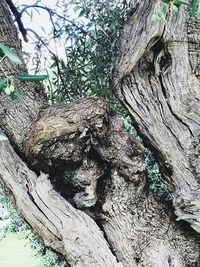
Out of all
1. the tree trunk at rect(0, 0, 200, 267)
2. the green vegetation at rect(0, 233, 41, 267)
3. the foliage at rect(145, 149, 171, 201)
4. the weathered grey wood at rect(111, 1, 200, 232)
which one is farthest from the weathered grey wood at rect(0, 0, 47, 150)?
the green vegetation at rect(0, 233, 41, 267)

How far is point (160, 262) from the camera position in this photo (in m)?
1.45

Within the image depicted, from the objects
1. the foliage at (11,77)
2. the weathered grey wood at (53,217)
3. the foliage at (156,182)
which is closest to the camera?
the foliage at (11,77)

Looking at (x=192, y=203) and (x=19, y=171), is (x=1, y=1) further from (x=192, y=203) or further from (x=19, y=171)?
(x=192, y=203)

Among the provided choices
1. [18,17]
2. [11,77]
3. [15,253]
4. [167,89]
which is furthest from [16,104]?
[15,253]

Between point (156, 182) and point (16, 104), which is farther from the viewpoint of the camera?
point (156, 182)

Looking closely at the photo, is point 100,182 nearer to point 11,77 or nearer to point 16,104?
point 16,104

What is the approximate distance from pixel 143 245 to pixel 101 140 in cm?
36

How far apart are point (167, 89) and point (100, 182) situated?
381 millimetres

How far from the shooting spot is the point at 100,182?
1.56m

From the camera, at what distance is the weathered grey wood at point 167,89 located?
57.2 inches

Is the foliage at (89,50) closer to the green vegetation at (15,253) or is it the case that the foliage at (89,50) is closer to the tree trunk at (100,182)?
the tree trunk at (100,182)

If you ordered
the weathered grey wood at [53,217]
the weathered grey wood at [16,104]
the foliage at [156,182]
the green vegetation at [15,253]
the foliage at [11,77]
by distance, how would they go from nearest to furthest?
1. the foliage at [11,77]
2. the weathered grey wood at [53,217]
3. the weathered grey wood at [16,104]
4. the foliage at [156,182]
5. the green vegetation at [15,253]

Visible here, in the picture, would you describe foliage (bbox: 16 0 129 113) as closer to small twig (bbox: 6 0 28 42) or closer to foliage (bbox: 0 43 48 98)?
small twig (bbox: 6 0 28 42)

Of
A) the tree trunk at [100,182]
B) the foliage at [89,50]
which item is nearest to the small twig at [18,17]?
the foliage at [89,50]
